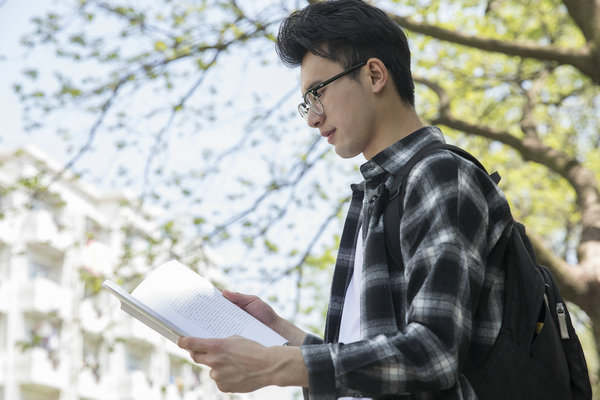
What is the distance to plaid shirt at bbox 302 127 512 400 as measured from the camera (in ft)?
5.08

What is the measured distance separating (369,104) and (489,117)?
8.91 meters

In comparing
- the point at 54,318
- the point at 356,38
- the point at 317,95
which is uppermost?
the point at 54,318

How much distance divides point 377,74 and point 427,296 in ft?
2.30

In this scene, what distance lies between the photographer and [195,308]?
1.92 m

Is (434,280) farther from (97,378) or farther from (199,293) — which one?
(97,378)

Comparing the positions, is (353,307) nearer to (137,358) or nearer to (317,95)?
(317,95)

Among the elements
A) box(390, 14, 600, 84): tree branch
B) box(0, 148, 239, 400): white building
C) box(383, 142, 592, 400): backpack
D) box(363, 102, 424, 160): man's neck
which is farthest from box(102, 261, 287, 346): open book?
box(0, 148, 239, 400): white building

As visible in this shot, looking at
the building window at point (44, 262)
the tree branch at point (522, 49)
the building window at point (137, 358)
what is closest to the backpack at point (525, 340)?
the tree branch at point (522, 49)

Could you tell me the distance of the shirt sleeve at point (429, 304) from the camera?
155cm

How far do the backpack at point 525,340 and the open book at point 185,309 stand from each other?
0.42 meters

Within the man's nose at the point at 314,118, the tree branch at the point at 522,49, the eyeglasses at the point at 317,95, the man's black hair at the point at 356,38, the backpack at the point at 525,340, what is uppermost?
the tree branch at the point at 522,49

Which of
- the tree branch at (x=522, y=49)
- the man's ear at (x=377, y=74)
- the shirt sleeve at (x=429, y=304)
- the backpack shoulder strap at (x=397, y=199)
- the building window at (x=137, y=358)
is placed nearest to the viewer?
the shirt sleeve at (x=429, y=304)

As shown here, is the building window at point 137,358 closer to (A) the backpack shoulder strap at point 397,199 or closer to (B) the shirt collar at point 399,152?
(B) the shirt collar at point 399,152

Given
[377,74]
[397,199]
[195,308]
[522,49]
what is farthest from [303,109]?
[522,49]
